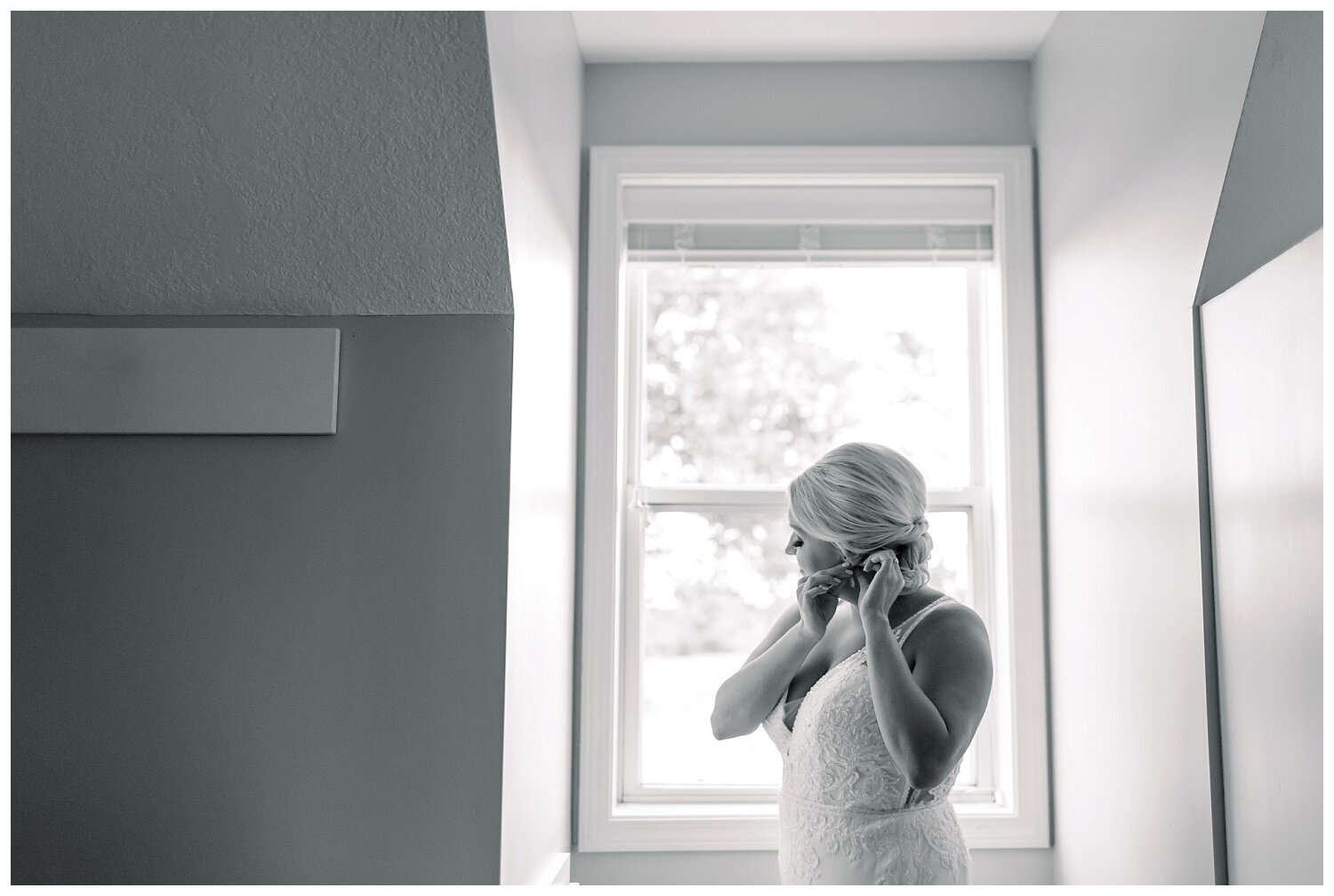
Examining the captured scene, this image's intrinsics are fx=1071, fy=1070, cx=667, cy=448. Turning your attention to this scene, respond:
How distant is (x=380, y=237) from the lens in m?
1.69

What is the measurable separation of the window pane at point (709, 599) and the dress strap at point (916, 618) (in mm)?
796

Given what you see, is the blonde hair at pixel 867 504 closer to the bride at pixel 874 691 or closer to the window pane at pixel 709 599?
the bride at pixel 874 691

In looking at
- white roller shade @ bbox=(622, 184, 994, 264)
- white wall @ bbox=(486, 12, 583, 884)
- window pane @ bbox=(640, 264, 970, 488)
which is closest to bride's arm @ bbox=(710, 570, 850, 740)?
white wall @ bbox=(486, 12, 583, 884)

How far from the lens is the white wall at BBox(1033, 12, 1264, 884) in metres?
1.68

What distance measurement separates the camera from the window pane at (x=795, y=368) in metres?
2.54

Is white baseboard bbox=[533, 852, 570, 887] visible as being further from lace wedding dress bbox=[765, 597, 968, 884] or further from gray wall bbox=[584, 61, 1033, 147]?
gray wall bbox=[584, 61, 1033, 147]

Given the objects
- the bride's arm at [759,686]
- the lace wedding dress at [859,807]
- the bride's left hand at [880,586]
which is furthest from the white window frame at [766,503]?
the bride's left hand at [880,586]

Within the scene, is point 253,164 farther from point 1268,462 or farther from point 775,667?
point 1268,462

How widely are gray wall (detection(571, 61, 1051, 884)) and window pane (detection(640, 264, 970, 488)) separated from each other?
31cm

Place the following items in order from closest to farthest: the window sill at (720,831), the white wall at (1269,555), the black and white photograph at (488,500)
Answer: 1. the white wall at (1269,555)
2. the black and white photograph at (488,500)
3. the window sill at (720,831)

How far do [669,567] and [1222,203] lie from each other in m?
1.39

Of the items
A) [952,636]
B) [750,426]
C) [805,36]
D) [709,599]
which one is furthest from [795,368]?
[952,636]

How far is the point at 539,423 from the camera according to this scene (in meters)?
2.00

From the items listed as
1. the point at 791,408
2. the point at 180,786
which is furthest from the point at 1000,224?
the point at 180,786
